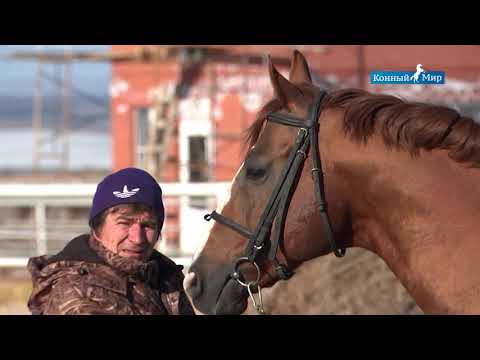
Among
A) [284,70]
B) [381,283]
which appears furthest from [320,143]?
[284,70]

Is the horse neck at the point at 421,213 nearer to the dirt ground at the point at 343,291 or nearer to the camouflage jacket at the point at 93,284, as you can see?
the camouflage jacket at the point at 93,284

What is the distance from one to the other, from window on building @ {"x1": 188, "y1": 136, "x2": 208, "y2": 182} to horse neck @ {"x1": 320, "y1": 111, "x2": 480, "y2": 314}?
41.3 feet

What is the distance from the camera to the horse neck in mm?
2857

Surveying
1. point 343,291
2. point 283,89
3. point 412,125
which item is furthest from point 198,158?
point 412,125

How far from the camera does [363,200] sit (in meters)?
3.08

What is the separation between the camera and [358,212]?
3.12 m

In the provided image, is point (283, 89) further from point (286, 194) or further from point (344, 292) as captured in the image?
point (344, 292)

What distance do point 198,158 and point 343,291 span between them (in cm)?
1168

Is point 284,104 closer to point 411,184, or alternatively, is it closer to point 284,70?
point 411,184

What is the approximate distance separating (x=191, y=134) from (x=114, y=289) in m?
14.6

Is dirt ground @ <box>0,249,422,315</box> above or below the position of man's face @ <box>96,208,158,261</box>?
below

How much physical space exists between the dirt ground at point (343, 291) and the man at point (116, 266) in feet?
8.18

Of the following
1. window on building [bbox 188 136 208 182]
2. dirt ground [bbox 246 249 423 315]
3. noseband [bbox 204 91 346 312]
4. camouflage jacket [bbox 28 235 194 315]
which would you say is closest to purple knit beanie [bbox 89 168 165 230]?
camouflage jacket [bbox 28 235 194 315]

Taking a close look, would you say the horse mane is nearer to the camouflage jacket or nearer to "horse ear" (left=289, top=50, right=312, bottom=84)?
"horse ear" (left=289, top=50, right=312, bottom=84)
